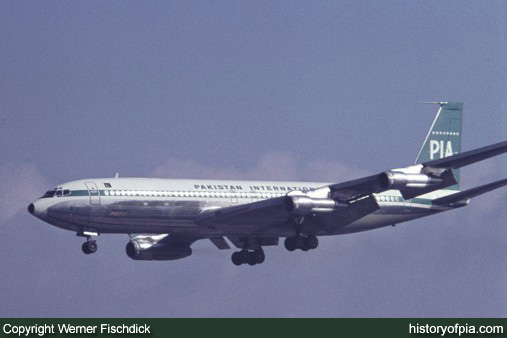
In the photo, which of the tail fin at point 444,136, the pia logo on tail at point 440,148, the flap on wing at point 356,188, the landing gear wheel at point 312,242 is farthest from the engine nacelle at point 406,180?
the pia logo on tail at point 440,148

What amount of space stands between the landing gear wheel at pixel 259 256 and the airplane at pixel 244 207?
71mm

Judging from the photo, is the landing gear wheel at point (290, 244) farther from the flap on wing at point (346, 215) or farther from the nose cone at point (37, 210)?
the nose cone at point (37, 210)

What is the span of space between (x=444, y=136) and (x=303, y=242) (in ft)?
53.8

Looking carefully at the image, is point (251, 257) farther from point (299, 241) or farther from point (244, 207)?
point (244, 207)

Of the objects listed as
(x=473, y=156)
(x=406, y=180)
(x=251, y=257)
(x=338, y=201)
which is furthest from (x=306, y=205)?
(x=473, y=156)

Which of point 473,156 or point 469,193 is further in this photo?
point 469,193

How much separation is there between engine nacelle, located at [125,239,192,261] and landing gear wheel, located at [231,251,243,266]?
11.1ft

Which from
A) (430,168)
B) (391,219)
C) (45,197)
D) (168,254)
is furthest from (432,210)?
(45,197)

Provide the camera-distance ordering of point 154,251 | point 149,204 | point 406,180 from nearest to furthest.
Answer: point 406,180 → point 149,204 → point 154,251

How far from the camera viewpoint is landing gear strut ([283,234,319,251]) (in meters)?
93.6

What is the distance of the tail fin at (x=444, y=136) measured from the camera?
102875 millimetres

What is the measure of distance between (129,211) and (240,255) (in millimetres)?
11741

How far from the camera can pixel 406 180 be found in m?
85.9

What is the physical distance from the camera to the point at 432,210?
98.4m
